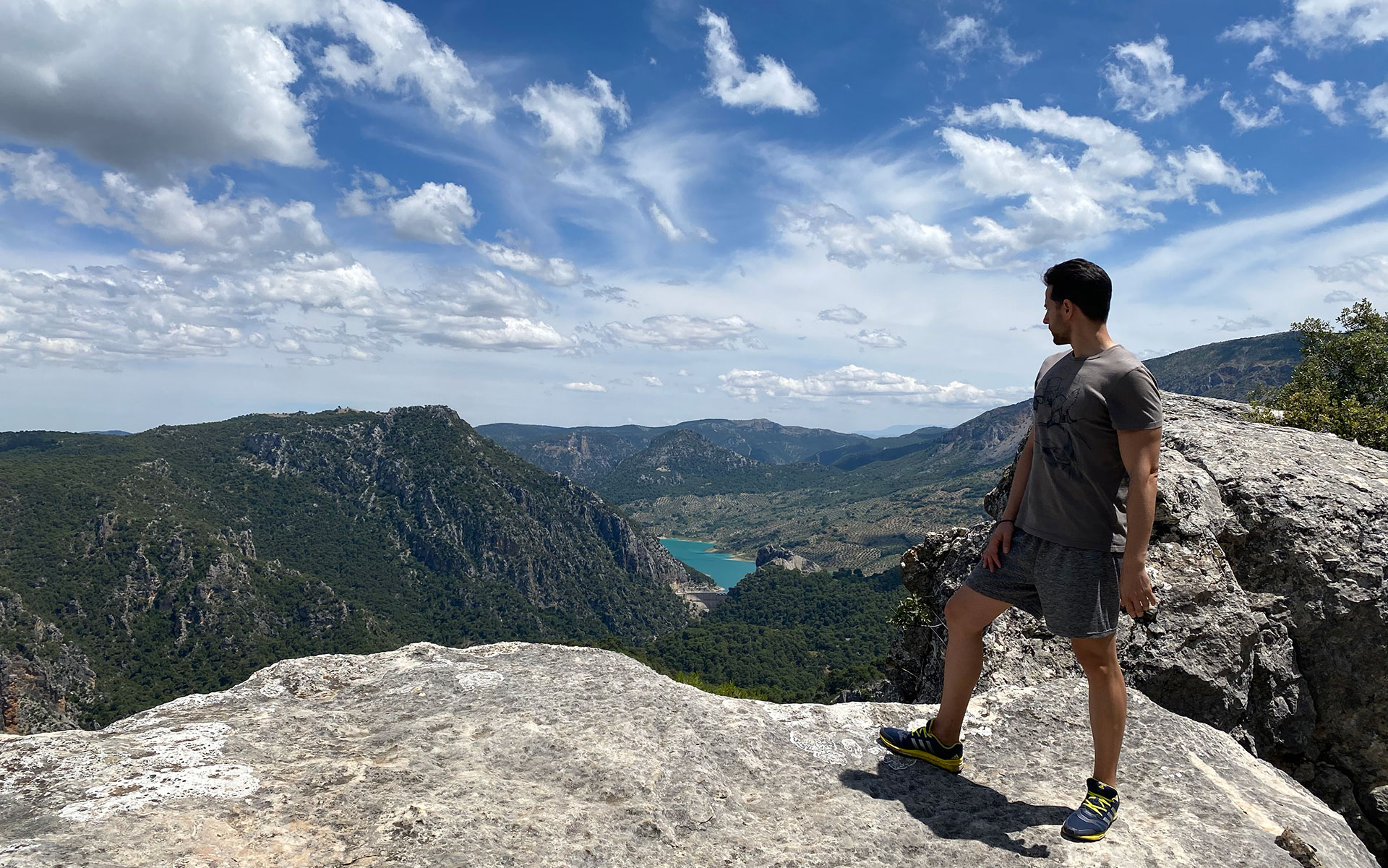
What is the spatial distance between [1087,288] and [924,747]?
3.44m

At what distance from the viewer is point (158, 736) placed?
4691 millimetres

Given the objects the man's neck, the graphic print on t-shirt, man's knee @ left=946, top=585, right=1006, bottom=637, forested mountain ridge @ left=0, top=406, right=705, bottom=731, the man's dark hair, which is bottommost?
forested mountain ridge @ left=0, top=406, right=705, bottom=731

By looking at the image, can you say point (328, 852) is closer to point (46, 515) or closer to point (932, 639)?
point (932, 639)

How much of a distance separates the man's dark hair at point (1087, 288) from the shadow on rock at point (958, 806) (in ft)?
10.7

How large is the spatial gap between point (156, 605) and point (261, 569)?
2226 centimetres

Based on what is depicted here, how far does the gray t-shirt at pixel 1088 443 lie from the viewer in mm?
4227

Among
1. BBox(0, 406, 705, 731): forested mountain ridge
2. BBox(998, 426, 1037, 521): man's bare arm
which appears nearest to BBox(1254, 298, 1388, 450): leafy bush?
BBox(998, 426, 1037, 521): man's bare arm

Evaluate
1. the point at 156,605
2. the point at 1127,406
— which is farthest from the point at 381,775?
the point at 156,605

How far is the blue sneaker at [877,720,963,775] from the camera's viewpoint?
5.07m

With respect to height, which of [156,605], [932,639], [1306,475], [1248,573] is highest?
[1306,475]

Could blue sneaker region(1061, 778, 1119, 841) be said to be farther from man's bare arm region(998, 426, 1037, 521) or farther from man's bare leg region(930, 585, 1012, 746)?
man's bare arm region(998, 426, 1037, 521)

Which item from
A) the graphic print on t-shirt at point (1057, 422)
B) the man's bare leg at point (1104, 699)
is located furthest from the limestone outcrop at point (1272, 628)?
the graphic print on t-shirt at point (1057, 422)

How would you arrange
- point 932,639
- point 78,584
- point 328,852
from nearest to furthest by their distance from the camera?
point 328,852 < point 932,639 < point 78,584

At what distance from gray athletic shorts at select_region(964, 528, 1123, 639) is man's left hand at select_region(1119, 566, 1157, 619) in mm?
158
